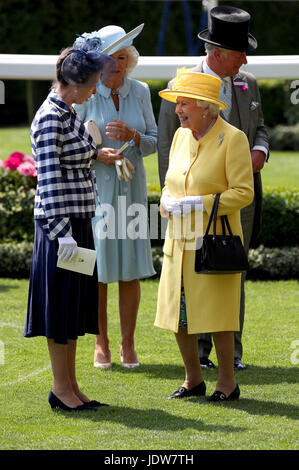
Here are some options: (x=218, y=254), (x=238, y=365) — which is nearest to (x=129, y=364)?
(x=238, y=365)

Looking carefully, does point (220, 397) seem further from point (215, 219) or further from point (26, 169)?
point (26, 169)

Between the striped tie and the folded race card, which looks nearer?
the folded race card

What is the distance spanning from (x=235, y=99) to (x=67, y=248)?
181 centimetres

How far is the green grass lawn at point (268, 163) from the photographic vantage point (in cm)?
1616

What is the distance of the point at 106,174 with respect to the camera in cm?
614

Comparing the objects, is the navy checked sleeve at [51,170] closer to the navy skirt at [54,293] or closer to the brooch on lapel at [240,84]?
the navy skirt at [54,293]

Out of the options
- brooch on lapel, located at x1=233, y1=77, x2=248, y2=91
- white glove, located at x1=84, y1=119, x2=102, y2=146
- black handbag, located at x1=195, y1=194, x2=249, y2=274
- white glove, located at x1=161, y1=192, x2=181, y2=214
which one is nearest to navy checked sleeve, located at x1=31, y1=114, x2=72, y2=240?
white glove, located at x1=161, y1=192, x2=181, y2=214

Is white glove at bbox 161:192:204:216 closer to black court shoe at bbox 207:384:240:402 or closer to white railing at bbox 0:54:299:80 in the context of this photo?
black court shoe at bbox 207:384:240:402

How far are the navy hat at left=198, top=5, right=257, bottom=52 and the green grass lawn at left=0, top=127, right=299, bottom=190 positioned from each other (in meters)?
8.11

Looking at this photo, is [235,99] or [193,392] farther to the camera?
[235,99]

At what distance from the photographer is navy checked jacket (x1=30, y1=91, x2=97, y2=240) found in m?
4.84

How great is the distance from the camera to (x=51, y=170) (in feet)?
15.9

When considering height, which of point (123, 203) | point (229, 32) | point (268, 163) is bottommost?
point (268, 163)
